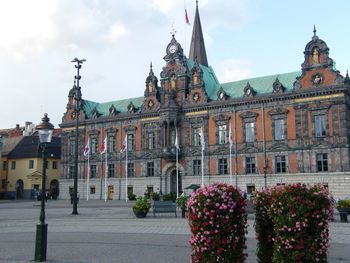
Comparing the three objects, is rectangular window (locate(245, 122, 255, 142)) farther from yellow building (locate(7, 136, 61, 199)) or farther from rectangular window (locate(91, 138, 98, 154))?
yellow building (locate(7, 136, 61, 199))

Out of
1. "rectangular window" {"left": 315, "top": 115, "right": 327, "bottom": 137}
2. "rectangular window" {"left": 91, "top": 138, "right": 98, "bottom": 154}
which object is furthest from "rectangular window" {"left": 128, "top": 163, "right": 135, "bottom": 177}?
"rectangular window" {"left": 315, "top": 115, "right": 327, "bottom": 137}

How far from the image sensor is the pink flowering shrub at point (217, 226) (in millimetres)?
8750

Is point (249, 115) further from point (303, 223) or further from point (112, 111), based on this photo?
point (303, 223)

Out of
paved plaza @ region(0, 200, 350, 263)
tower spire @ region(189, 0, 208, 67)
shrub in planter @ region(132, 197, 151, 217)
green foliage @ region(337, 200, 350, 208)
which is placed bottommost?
paved plaza @ region(0, 200, 350, 263)

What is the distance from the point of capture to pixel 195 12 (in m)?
72.6

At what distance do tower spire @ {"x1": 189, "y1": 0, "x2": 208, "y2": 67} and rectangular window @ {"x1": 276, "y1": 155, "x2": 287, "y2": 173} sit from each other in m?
24.3

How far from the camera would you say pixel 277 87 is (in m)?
50.9

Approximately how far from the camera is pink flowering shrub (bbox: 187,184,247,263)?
8.75 metres

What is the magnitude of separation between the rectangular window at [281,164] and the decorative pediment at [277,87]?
7.97 m

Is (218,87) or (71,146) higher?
(218,87)

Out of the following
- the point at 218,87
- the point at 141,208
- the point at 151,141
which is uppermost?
the point at 218,87

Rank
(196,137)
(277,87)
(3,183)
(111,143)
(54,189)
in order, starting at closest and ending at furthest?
(277,87) < (196,137) < (111,143) < (54,189) < (3,183)

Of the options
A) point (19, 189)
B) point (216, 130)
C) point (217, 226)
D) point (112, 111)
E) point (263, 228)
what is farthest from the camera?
point (19, 189)

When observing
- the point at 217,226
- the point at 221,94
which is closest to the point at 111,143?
the point at 221,94
